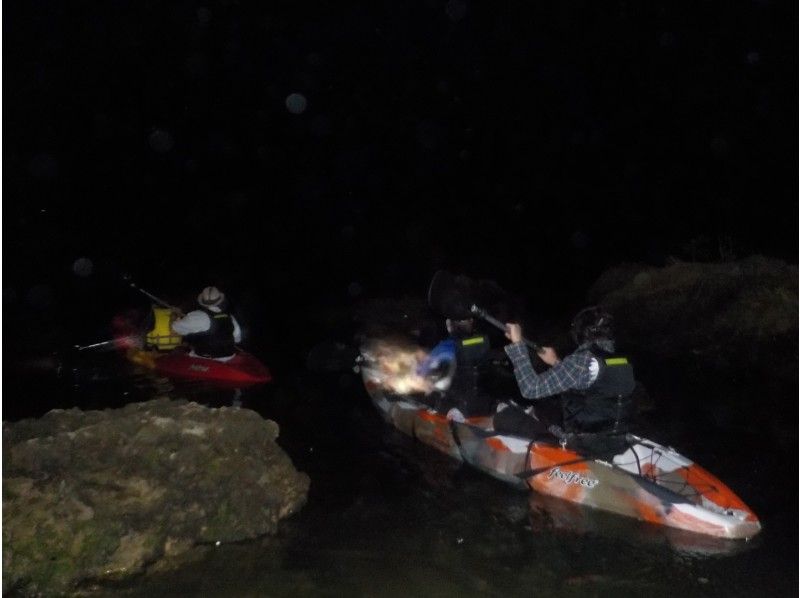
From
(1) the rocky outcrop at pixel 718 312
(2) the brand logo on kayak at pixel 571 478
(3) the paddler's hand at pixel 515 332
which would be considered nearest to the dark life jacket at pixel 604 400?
(2) the brand logo on kayak at pixel 571 478

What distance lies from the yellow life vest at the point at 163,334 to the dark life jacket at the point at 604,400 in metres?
6.91

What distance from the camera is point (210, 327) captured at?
10.4 metres

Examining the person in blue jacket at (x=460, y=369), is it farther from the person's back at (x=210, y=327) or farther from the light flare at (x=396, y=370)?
the person's back at (x=210, y=327)

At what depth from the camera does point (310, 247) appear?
1773 inches

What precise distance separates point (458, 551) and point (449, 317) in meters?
2.64

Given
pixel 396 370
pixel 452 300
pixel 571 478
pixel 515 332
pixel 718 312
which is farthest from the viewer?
pixel 718 312

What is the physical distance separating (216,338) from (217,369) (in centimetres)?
46

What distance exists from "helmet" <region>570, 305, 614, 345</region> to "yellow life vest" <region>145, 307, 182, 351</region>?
23.7 feet

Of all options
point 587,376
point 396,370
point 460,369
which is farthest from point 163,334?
point 587,376

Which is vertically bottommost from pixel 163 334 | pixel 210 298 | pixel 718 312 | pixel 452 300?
pixel 163 334

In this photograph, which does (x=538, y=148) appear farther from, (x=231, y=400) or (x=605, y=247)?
(x=231, y=400)

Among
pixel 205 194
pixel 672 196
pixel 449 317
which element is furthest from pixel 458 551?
pixel 205 194

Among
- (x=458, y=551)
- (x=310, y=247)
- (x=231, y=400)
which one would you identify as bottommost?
(x=310, y=247)

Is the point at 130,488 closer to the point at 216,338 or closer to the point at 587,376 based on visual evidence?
the point at 587,376
